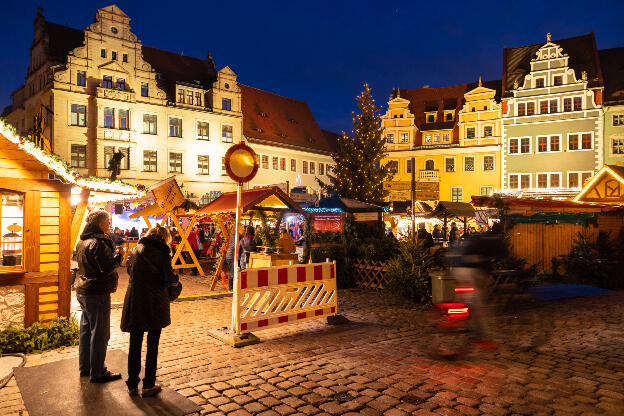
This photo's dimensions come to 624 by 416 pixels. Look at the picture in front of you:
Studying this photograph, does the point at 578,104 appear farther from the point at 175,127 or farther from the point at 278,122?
the point at 175,127

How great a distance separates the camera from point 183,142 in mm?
38844

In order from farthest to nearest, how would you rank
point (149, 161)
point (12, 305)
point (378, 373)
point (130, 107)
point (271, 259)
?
point (149, 161) → point (130, 107) → point (271, 259) → point (12, 305) → point (378, 373)

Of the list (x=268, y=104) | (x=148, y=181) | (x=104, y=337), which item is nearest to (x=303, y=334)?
(x=104, y=337)

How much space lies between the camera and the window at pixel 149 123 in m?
36.5

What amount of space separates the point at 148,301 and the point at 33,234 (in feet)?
11.2

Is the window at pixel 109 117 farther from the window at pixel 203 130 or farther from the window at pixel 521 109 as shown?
the window at pixel 521 109

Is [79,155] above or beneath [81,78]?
beneath

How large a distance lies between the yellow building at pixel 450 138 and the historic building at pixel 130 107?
11919 millimetres

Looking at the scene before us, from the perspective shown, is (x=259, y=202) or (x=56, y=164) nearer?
(x=56, y=164)

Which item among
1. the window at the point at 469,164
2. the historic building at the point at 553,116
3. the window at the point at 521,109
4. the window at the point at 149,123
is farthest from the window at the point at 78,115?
the window at the point at 521,109

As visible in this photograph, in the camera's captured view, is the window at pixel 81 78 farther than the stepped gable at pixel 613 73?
No

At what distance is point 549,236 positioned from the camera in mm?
15914

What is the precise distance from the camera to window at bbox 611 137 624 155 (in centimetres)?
3628

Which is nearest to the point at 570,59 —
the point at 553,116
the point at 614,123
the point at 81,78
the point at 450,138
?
the point at 553,116
